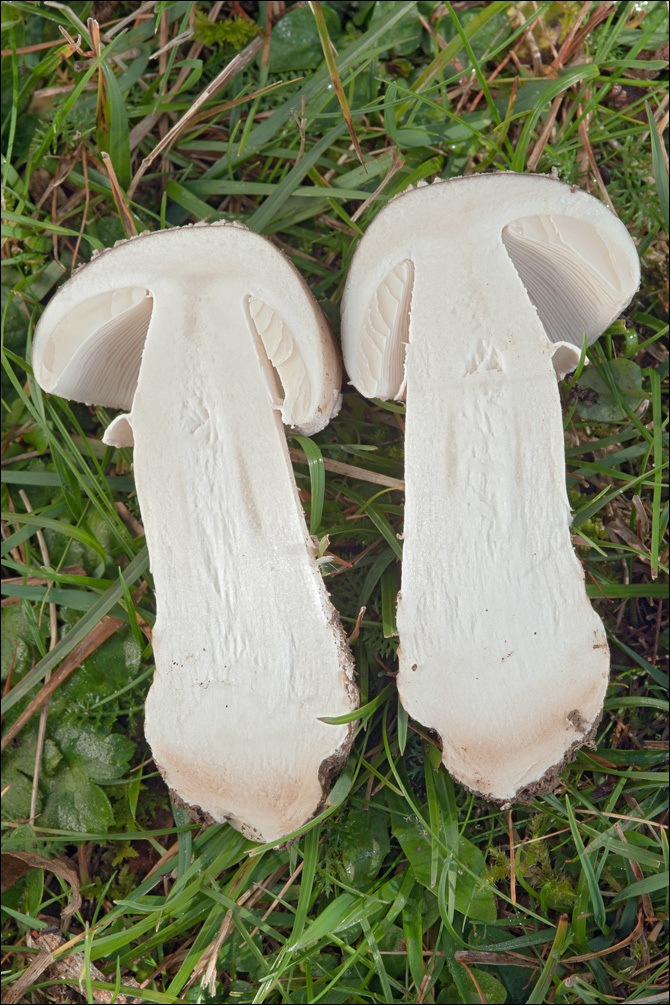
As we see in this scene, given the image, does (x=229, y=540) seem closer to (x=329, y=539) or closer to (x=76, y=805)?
(x=329, y=539)

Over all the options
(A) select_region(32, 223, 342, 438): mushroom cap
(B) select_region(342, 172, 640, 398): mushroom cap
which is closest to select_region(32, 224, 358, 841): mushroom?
(A) select_region(32, 223, 342, 438): mushroom cap

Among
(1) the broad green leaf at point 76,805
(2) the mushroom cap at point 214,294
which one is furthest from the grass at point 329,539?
(2) the mushroom cap at point 214,294

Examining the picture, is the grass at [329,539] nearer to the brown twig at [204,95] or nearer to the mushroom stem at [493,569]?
the brown twig at [204,95]

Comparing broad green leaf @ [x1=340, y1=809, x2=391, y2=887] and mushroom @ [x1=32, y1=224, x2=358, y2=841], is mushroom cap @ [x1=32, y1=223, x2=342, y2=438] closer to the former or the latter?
mushroom @ [x1=32, y1=224, x2=358, y2=841]

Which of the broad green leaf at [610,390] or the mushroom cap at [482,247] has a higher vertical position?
the mushroom cap at [482,247]

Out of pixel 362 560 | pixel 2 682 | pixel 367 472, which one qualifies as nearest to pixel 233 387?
pixel 367 472

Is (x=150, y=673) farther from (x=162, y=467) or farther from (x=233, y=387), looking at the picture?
(x=233, y=387)
